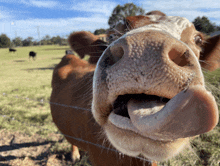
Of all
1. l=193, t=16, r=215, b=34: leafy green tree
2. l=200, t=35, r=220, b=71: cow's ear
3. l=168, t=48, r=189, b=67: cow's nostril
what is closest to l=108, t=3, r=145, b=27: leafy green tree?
l=193, t=16, r=215, b=34: leafy green tree

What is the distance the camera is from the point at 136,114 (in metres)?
1.04

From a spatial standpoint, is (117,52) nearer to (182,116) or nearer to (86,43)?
(182,116)

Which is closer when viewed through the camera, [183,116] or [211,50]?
[183,116]

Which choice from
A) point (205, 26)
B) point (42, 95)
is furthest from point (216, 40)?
point (42, 95)

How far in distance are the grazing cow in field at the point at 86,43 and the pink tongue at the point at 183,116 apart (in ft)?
5.69

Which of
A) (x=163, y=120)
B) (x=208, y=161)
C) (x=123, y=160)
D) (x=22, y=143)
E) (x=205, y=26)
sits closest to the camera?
(x=163, y=120)

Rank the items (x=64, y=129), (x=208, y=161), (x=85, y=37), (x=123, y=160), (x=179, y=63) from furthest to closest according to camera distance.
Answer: (x=64, y=129)
(x=85, y=37)
(x=208, y=161)
(x=123, y=160)
(x=179, y=63)

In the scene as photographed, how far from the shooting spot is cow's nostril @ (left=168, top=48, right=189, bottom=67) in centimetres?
112

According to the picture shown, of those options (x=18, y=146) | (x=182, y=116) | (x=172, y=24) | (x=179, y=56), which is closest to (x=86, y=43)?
(x=172, y=24)

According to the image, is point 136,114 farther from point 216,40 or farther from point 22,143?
point 22,143

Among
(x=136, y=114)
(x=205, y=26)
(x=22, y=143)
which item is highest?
(x=205, y=26)

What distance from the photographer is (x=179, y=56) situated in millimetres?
1146

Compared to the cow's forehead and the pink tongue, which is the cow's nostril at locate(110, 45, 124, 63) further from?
the cow's forehead

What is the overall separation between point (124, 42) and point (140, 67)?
0.20 meters
